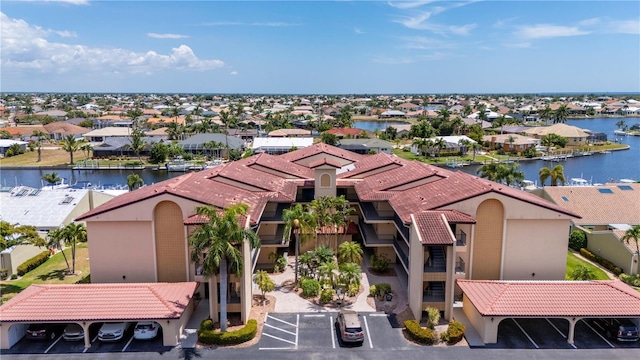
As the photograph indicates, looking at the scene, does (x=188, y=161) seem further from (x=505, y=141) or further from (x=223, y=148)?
(x=505, y=141)

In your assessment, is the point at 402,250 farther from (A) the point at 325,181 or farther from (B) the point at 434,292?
(A) the point at 325,181

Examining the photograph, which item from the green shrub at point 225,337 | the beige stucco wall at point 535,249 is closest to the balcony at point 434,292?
the beige stucco wall at point 535,249

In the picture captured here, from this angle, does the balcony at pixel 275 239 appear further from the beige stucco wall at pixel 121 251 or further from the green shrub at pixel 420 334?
the green shrub at pixel 420 334

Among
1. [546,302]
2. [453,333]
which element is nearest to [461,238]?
[546,302]

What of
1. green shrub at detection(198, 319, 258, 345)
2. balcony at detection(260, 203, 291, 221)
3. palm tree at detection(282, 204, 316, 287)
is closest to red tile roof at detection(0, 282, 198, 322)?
green shrub at detection(198, 319, 258, 345)

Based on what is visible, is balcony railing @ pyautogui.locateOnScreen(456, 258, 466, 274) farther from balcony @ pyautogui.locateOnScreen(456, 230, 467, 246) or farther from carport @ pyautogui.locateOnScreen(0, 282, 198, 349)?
carport @ pyautogui.locateOnScreen(0, 282, 198, 349)

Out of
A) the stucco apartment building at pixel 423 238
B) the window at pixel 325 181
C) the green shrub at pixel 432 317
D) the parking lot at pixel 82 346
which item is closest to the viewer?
the parking lot at pixel 82 346
